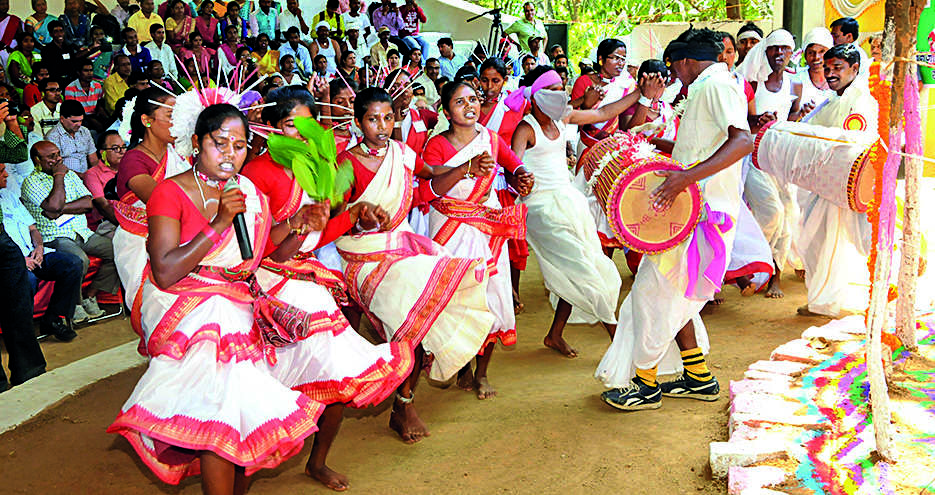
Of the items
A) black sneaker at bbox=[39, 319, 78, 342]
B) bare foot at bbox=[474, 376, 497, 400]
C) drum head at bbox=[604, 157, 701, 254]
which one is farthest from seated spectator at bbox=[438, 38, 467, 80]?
drum head at bbox=[604, 157, 701, 254]

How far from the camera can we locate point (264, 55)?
13.4 meters

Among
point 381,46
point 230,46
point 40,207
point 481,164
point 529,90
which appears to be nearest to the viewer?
point 481,164

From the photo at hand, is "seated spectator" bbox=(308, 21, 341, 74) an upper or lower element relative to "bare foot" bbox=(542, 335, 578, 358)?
upper

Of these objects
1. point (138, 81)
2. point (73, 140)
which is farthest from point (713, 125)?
point (138, 81)

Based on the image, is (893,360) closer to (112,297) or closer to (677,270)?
(677,270)

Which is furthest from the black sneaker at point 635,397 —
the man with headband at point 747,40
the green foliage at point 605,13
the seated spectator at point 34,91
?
the green foliage at point 605,13

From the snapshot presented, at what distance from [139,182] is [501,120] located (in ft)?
9.56

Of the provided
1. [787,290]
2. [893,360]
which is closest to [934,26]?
[787,290]

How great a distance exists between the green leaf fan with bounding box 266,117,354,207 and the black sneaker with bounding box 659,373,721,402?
2.32 meters

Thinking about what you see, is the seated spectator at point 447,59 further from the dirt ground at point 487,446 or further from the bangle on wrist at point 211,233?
the bangle on wrist at point 211,233

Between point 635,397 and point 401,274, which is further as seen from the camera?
point 635,397

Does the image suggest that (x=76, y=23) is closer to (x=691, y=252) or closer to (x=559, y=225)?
(x=559, y=225)

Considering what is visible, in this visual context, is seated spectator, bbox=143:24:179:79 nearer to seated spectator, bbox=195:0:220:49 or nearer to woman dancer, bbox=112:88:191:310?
seated spectator, bbox=195:0:220:49

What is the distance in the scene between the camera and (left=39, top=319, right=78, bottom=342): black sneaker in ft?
23.2
